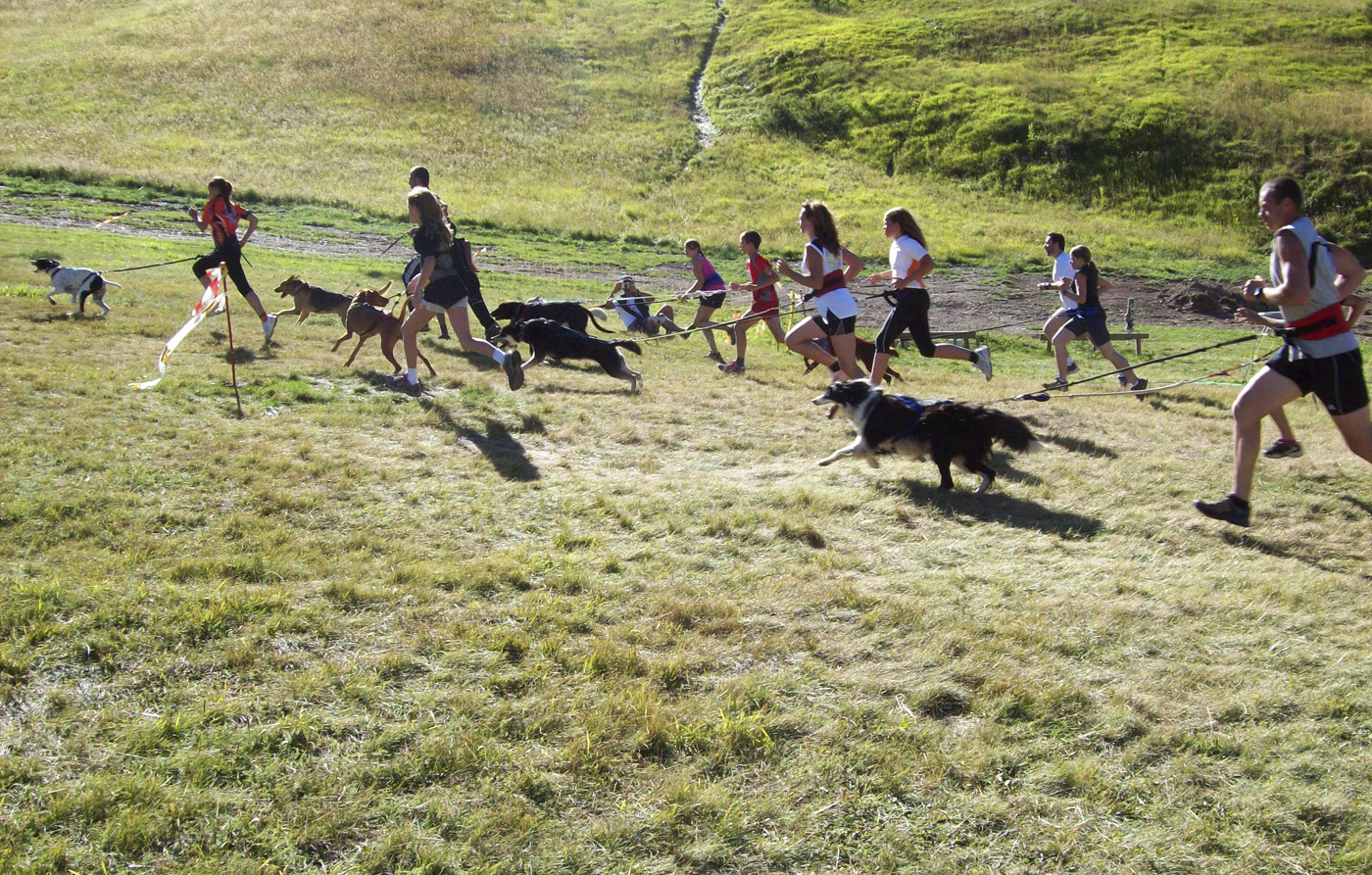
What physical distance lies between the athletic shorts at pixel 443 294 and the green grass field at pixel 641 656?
56.2 inches

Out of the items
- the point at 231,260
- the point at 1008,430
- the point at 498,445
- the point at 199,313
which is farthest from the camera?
the point at 231,260

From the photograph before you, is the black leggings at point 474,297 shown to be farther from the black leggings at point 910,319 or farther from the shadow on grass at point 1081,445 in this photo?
the shadow on grass at point 1081,445

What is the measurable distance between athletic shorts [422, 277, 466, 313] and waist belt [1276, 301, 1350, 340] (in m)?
6.30

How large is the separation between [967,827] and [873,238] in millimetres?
24738

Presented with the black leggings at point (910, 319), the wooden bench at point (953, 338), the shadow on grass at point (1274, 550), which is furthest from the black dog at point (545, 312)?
the shadow on grass at point (1274, 550)

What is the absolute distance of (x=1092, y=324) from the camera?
1011cm

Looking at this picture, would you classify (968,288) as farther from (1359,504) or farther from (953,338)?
(1359,504)

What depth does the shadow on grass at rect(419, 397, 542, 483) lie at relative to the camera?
6.43 metres

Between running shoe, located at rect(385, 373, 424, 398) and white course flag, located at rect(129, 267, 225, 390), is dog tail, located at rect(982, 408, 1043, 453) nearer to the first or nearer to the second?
running shoe, located at rect(385, 373, 424, 398)

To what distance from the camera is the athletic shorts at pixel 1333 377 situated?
5203mm

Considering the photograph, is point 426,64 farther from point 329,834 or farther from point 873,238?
point 329,834

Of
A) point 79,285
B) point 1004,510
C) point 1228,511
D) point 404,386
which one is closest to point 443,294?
point 404,386

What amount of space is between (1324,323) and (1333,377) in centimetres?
31

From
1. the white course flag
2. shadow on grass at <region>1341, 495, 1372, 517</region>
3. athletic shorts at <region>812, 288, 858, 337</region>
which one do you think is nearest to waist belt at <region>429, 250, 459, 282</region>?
the white course flag
